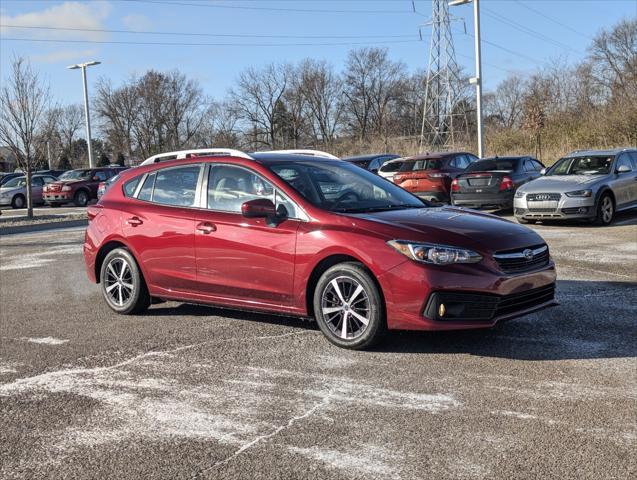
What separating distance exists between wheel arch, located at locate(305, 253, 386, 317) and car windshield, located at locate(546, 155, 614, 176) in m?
10.7

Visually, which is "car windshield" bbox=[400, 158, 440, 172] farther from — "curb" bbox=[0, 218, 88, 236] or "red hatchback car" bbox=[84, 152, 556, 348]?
"red hatchback car" bbox=[84, 152, 556, 348]

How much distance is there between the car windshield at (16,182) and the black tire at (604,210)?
2975 cm

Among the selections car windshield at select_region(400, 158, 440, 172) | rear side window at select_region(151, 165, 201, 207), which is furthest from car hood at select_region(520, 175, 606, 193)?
rear side window at select_region(151, 165, 201, 207)

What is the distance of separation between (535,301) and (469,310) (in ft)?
2.58

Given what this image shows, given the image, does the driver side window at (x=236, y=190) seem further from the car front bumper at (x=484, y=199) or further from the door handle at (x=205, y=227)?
the car front bumper at (x=484, y=199)

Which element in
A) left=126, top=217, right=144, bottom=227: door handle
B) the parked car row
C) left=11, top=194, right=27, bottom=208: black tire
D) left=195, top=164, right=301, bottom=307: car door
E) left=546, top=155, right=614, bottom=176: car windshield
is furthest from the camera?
left=11, top=194, right=27, bottom=208: black tire

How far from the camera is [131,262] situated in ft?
24.1

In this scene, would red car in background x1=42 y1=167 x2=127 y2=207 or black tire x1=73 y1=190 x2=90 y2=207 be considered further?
black tire x1=73 y1=190 x2=90 y2=207

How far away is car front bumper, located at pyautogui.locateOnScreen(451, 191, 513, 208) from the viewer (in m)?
17.0

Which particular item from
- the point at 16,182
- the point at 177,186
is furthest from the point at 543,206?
the point at 16,182

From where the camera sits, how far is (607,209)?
14375 mm

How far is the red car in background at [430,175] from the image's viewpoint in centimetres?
1878

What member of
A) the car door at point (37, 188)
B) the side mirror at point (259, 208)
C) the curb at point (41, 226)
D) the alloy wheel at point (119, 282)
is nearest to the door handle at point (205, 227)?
the side mirror at point (259, 208)

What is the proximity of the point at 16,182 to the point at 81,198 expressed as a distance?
5514 mm
